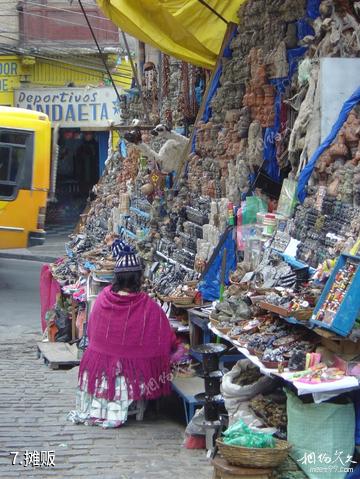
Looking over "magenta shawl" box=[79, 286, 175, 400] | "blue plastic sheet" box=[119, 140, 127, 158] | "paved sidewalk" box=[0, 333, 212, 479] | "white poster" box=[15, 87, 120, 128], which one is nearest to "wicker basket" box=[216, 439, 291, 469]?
"paved sidewalk" box=[0, 333, 212, 479]

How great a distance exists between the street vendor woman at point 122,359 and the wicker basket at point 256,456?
91.0 inches

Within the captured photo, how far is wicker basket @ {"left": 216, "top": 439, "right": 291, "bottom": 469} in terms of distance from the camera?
5.97 m

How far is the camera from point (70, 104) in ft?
85.5

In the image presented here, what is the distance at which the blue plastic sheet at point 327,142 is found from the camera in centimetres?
761

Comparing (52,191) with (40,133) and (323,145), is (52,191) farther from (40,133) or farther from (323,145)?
(323,145)

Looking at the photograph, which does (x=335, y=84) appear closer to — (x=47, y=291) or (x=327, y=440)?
(x=327, y=440)

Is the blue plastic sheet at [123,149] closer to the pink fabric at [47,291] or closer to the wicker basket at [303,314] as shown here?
the pink fabric at [47,291]

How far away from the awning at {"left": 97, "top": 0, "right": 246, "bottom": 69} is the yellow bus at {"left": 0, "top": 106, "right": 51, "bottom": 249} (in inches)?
200

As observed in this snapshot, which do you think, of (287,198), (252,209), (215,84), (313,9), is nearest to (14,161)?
(215,84)

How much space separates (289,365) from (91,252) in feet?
24.2

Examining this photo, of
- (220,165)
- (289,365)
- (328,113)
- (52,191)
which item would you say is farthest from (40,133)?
(289,365)

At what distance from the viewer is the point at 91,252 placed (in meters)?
13.5

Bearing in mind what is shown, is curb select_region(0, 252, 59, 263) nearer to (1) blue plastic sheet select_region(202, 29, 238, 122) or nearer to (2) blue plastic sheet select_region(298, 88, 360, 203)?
(1) blue plastic sheet select_region(202, 29, 238, 122)

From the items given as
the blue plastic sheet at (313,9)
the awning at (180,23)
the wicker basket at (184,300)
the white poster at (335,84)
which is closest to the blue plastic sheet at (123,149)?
the awning at (180,23)
